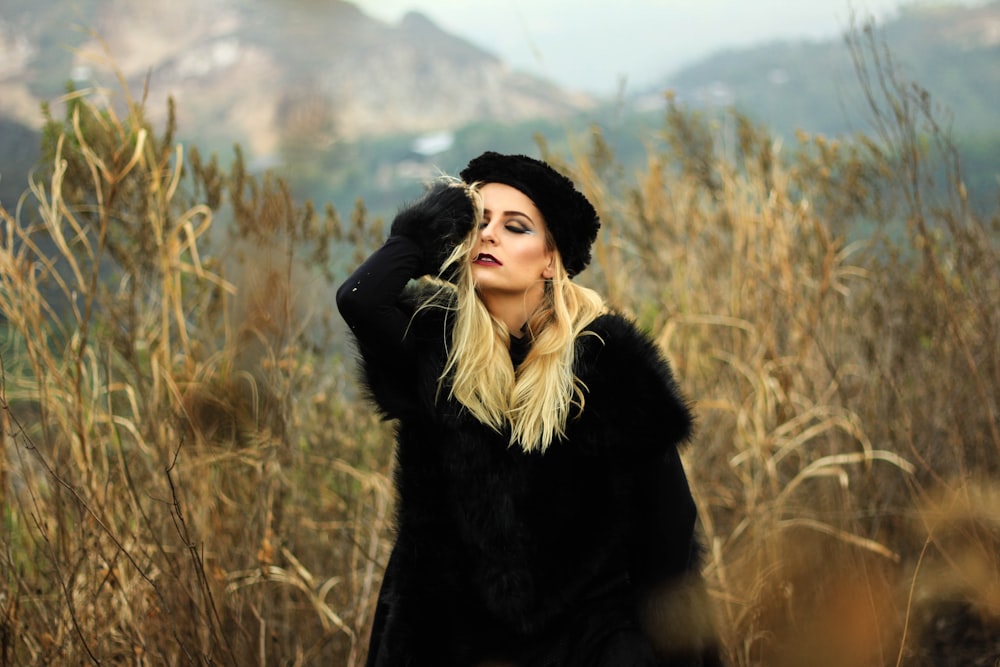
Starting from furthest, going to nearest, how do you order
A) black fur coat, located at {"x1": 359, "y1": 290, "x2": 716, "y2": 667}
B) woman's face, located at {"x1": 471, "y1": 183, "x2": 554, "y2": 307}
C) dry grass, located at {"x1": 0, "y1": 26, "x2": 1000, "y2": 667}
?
dry grass, located at {"x1": 0, "y1": 26, "x2": 1000, "y2": 667} → woman's face, located at {"x1": 471, "y1": 183, "x2": 554, "y2": 307} → black fur coat, located at {"x1": 359, "y1": 290, "x2": 716, "y2": 667}

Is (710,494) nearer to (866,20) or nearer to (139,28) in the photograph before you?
(866,20)

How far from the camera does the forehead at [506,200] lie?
1994 mm

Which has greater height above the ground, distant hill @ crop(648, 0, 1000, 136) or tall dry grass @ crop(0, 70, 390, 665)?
distant hill @ crop(648, 0, 1000, 136)

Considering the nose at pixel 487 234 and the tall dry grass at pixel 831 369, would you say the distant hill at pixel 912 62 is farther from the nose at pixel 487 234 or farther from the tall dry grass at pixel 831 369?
the nose at pixel 487 234

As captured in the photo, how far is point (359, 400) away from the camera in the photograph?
3529 millimetres

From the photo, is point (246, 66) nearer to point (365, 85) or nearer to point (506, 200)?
point (506, 200)

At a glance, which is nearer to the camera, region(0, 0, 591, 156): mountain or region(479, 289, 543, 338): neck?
region(0, 0, 591, 156): mountain

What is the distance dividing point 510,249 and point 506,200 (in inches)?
4.6

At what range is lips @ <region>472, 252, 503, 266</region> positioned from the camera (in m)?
1.96

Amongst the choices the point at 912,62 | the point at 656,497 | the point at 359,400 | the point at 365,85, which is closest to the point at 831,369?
the point at 656,497

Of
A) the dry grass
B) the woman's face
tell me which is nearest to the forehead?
the woman's face

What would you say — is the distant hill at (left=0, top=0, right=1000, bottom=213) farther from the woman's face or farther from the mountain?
the woman's face

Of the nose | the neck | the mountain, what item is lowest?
the neck

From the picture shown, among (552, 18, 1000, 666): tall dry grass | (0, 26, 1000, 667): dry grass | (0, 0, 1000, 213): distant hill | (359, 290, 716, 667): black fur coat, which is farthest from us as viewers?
(552, 18, 1000, 666): tall dry grass
